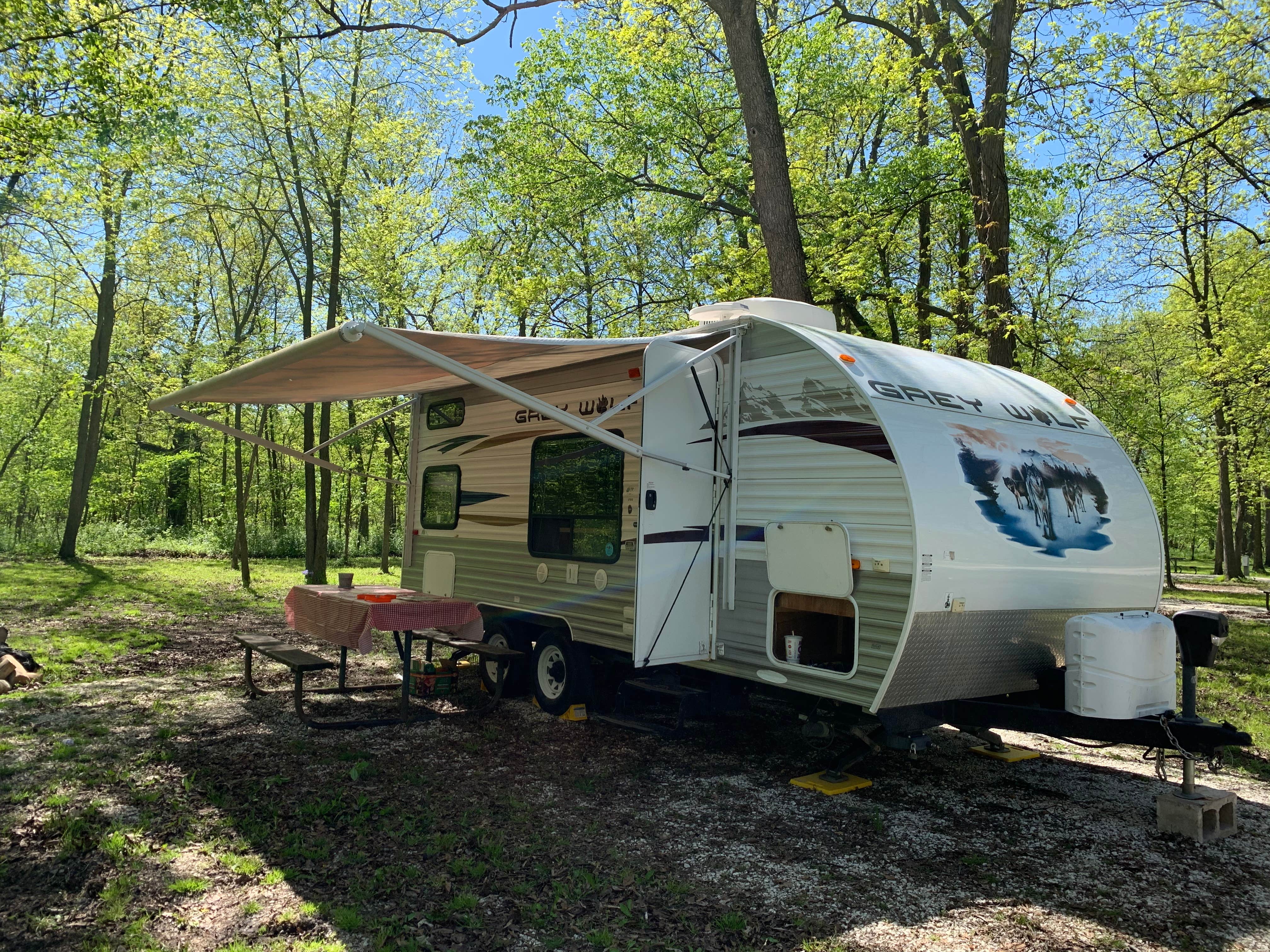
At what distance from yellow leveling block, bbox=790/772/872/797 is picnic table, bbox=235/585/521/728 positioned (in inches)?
101

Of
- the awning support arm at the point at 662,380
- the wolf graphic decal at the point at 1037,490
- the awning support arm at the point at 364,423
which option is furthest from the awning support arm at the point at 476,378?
the awning support arm at the point at 364,423

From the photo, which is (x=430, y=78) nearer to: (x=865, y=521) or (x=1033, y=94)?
(x=1033, y=94)

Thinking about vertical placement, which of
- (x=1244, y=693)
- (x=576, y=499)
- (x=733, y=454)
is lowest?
(x=1244, y=693)

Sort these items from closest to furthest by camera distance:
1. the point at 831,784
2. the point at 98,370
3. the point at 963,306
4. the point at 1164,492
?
1. the point at 831,784
2. the point at 963,306
3. the point at 98,370
4. the point at 1164,492

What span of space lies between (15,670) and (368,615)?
369cm

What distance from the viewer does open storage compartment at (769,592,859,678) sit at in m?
5.56

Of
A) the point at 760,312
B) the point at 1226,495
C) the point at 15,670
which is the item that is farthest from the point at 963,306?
the point at 1226,495

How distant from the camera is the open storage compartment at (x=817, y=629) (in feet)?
18.2

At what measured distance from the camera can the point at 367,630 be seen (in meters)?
6.78

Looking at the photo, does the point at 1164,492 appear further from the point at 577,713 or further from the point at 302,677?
the point at 302,677

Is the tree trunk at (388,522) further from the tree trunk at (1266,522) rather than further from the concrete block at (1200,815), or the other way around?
the tree trunk at (1266,522)

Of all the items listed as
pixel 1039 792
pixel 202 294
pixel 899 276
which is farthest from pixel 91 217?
pixel 1039 792

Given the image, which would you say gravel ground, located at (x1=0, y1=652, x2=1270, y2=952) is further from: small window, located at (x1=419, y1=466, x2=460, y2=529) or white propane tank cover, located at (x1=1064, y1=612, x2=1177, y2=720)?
small window, located at (x1=419, y1=466, x2=460, y2=529)

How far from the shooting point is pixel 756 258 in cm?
1481
